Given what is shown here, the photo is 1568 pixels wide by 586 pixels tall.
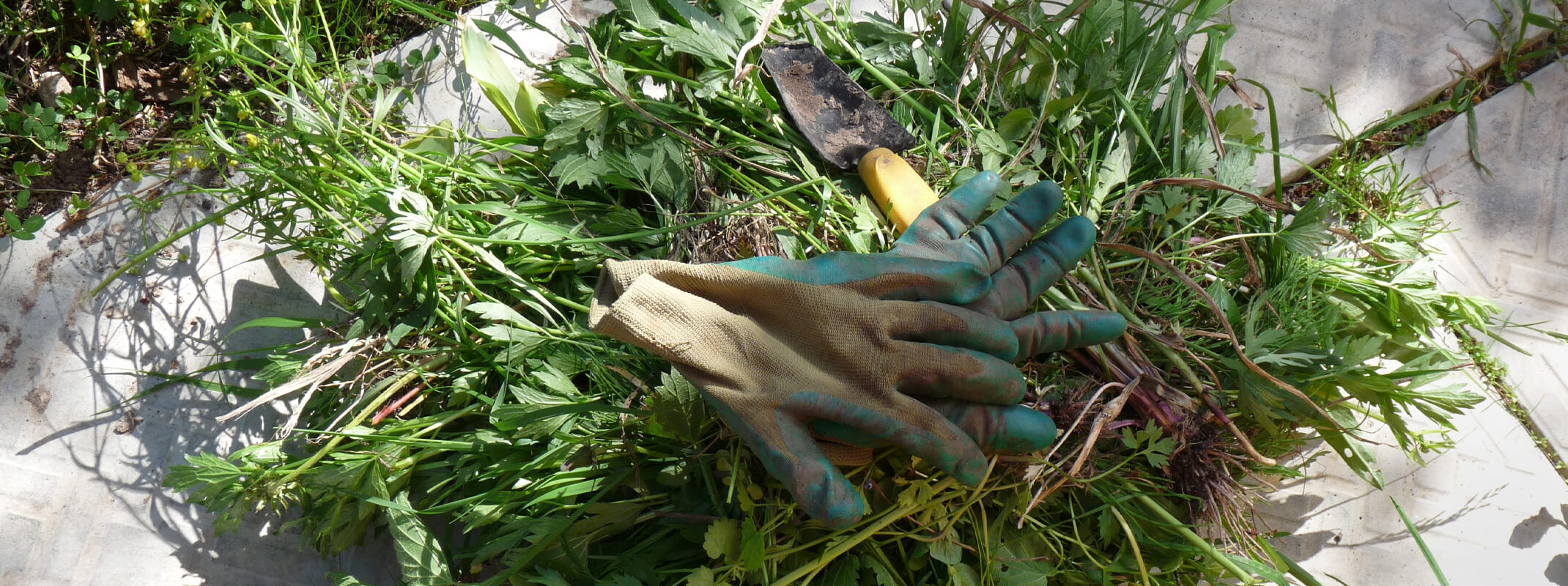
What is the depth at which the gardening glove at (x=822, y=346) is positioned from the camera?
4.27ft

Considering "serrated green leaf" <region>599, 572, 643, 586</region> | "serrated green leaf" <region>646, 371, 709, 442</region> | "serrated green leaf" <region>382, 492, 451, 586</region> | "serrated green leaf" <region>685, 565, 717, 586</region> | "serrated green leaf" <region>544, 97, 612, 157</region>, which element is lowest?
"serrated green leaf" <region>382, 492, 451, 586</region>

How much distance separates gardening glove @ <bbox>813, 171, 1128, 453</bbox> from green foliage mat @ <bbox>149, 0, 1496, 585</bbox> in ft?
0.29

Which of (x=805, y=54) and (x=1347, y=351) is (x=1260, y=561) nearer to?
(x=1347, y=351)

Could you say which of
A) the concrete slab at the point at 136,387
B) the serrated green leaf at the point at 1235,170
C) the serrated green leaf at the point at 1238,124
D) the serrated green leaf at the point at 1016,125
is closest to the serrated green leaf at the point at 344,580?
the concrete slab at the point at 136,387

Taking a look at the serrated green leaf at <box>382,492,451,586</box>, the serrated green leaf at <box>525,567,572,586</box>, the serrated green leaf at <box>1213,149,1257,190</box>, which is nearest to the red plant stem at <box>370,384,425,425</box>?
the serrated green leaf at <box>382,492,451,586</box>

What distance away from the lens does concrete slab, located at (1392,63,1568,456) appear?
6.15 feet

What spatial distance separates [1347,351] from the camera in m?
1.46

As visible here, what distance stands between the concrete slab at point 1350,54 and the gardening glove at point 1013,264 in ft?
2.66

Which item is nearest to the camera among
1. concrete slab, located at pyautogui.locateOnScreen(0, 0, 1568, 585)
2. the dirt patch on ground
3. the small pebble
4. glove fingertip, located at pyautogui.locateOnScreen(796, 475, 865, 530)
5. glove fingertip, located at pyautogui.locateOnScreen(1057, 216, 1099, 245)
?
glove fingertip, located at pyautogui.locateOnScreen(796, 475, 865, 530)

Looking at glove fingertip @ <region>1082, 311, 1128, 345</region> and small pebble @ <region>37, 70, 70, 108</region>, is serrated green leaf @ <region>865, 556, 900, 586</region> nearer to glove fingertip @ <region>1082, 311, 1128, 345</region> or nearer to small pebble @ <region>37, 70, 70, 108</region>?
glove fingertip @ <region>1082, 311, 1128, 345</region>

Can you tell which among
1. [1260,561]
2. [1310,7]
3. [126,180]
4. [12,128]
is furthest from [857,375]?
[12,128]

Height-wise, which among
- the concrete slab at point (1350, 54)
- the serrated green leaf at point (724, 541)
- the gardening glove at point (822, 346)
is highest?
the concrete slab at point (1350, 54)

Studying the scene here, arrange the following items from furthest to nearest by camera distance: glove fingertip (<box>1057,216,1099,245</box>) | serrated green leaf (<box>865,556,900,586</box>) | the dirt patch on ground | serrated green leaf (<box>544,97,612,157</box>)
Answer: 1. the dirt patch on ground
2. serrated green leaf (<box>544,97,612,157</box>)
3. glove fingertip (<box>1057,216,1099,245</box>)
4. serrated green leaf (<box>865,556,900,586</box>)

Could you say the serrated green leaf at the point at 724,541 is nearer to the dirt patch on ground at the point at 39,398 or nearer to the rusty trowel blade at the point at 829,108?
the rusty trowel blade at the point at 829,108
